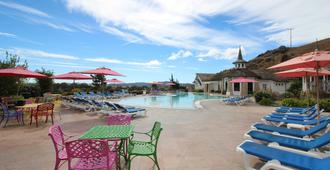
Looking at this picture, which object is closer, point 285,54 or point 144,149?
point 144,149

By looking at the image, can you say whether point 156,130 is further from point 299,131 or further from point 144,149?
point 299,131

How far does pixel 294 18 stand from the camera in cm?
1370

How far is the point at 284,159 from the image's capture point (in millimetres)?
3188

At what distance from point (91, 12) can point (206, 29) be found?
10364mm

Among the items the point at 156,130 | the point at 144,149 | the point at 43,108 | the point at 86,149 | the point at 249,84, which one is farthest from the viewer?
the point at 249,84

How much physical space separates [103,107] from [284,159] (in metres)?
9.44

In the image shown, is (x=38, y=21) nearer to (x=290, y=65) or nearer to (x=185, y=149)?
(x=185, y=149)

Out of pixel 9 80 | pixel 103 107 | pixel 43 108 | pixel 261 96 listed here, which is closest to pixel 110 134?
pixel 43 108

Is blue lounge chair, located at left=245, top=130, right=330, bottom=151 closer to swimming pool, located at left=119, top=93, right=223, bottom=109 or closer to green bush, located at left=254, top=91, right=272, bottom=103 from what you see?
swimming pool, located at left=119, top=93, right=223, bottom=109

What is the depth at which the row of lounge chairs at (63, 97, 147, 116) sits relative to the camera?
397 inches

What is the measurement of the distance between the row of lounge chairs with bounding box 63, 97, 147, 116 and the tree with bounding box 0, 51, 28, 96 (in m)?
4.15

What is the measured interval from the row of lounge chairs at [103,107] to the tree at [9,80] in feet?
13.6

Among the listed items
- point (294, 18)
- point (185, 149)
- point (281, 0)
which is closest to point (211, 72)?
point (294, 18)

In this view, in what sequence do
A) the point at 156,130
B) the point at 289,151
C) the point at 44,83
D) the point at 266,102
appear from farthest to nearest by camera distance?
the point at 44,83, the point at 266,102, the point at 156,130, the point at 289,151
